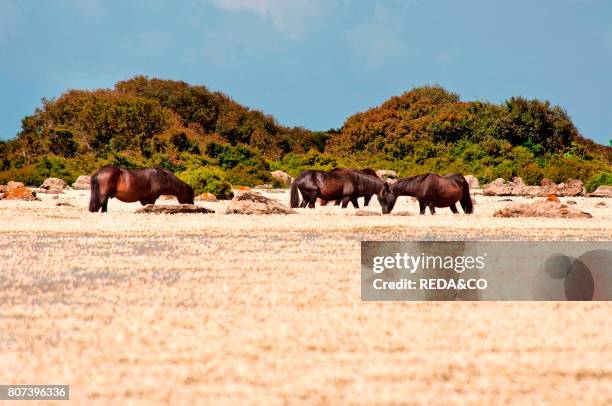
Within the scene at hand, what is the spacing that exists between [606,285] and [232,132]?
6112 centimetres

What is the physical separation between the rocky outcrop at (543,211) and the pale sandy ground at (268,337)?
9.06 meters

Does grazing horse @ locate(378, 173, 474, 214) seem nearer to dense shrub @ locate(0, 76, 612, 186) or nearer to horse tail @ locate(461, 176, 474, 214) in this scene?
horse tail @ locate(461, 176, 474, 214)

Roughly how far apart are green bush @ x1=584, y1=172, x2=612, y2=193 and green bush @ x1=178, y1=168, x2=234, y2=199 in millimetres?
17766

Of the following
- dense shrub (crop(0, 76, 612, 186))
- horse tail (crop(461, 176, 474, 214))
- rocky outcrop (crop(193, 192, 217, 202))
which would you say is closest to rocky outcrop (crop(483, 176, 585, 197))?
dense shrub (crop(0, 76, 612, 186))

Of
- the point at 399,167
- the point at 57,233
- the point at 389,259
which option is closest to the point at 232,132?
the point at 399,167

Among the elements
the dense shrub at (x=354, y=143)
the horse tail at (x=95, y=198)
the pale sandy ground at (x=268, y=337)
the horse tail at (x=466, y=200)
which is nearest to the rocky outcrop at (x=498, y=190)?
the dense shrub at (x=354, y=143)

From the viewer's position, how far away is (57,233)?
12.6 metres

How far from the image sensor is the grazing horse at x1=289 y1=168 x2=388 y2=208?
831 inches

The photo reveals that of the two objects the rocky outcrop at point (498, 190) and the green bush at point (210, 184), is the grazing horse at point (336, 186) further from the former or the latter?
the rocky outcrop at point (498, 190)

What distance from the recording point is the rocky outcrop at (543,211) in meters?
17.4

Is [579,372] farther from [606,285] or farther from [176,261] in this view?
[176,261]

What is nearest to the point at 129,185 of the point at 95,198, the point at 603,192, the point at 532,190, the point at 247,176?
the point at 95,198

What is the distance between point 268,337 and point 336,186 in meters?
16.2

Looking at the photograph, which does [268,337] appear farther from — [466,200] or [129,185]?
A: [466,200]
